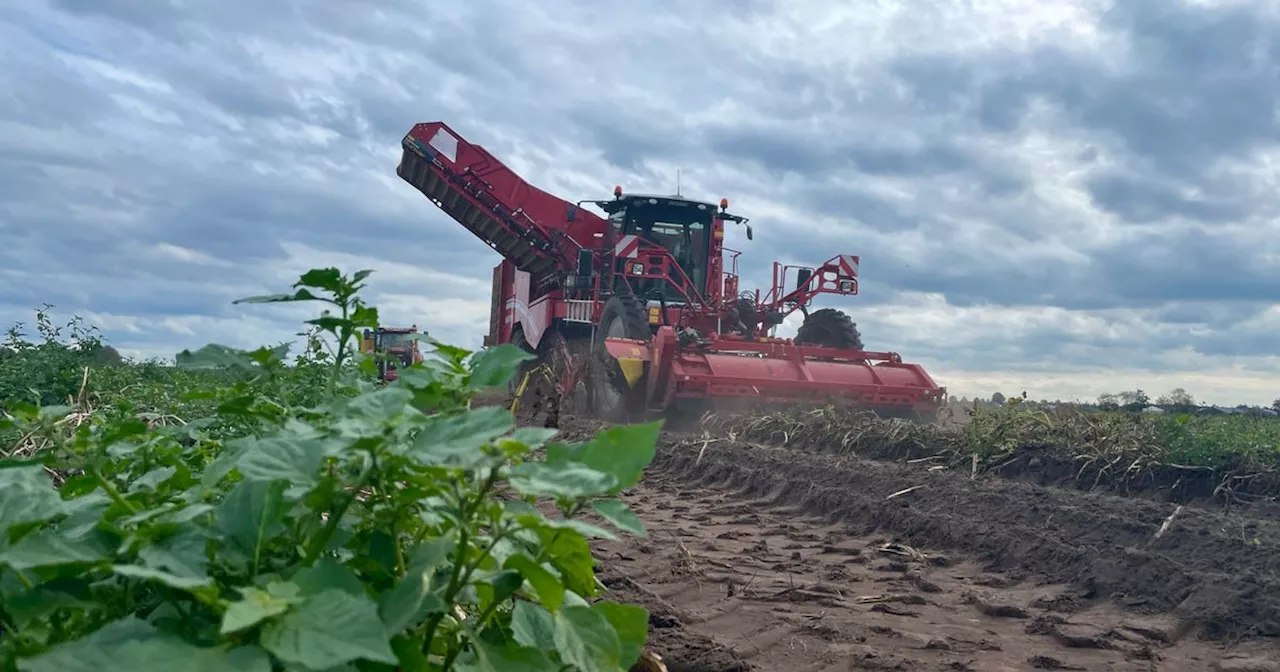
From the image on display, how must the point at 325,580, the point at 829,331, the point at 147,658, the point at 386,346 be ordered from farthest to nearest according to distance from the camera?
the point at 829,331 < the point at 386,346 < the point at 325,580 < the point at 147,658

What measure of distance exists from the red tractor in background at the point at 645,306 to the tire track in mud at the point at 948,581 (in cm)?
454

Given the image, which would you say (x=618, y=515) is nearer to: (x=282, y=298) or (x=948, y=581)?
(x=282, y=298)

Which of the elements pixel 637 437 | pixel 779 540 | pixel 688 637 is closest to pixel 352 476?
pixel 637 437

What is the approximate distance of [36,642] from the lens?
113cm

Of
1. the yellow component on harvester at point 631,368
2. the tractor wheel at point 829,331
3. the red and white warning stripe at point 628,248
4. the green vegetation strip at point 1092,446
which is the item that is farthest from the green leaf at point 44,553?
the tractor wheel at point 829,331

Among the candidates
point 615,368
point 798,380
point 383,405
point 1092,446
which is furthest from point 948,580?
point 615,368

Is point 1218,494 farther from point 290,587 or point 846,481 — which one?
point 290,587

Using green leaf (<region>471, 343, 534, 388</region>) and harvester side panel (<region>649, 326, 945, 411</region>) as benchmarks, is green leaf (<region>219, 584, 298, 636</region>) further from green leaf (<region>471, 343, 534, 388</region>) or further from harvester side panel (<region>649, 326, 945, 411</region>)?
harvester side panel (<region>649, 326, 945, 411</region>)

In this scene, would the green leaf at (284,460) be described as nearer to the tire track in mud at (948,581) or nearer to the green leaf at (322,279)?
the green leaf at (322,279)

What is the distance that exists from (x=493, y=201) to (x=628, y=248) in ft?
10.7

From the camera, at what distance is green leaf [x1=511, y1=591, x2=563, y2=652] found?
133 cm

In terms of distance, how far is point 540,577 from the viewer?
1150 mm

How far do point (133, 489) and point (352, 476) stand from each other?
0.48 metres

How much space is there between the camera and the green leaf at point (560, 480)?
3.26ft
